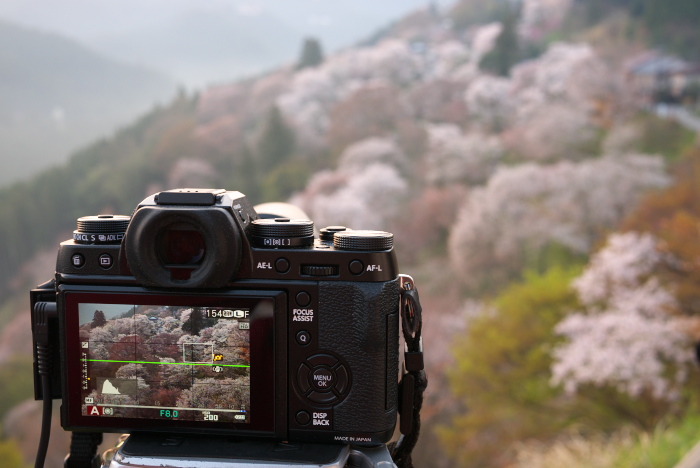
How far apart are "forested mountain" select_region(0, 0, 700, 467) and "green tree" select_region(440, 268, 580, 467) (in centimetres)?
2

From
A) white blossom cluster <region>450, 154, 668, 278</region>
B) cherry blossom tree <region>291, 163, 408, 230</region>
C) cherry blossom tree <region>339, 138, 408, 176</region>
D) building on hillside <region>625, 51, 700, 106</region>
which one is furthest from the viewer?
cherry blossom tree <region>339, 138, 408, 176</region>

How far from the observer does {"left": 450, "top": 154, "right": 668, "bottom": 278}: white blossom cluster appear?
536 centimetres

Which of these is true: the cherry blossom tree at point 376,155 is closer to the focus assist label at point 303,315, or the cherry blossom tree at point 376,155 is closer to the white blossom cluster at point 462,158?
the white blossom cluster at point 462,158

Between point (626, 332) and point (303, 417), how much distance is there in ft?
14.3

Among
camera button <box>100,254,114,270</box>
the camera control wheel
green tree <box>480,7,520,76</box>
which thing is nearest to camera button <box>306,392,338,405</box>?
the camera control wheel

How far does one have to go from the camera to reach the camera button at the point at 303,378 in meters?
0.81

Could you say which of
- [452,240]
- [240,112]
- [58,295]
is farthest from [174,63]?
[58,295]

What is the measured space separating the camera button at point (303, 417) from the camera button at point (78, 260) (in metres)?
0.35

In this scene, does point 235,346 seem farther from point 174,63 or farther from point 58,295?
point 174,63

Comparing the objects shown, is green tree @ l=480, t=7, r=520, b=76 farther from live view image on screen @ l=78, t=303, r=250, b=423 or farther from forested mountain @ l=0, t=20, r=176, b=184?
live view image on screen @ l=78, t=303, r=250, b=423

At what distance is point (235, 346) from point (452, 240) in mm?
5064

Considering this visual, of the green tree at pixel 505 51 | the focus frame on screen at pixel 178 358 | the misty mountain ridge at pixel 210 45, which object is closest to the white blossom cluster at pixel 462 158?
the green tree at pixel 505 51

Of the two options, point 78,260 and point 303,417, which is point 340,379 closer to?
point 303,417

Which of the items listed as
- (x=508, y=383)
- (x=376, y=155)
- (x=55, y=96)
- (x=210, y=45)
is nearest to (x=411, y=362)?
(x=508, y=383)
